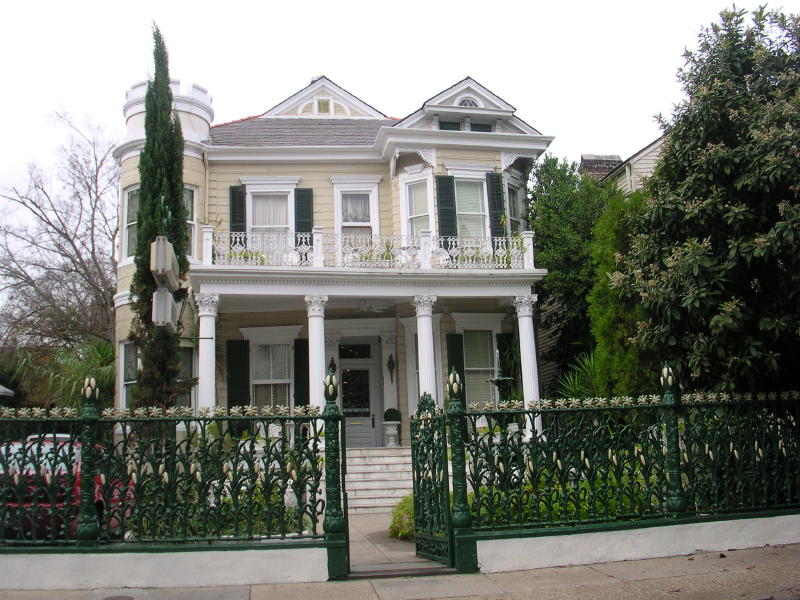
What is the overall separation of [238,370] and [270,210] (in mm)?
3926

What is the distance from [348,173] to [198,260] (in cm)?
419

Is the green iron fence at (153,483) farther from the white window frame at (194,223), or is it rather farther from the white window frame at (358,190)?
the white window frame at (358,190)

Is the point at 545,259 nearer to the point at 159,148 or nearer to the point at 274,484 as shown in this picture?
the point at 159,148

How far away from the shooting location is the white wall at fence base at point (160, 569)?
652 cm

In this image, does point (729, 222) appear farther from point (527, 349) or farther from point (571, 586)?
point (527, 349)

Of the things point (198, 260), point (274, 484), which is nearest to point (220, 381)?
point (198, 260)

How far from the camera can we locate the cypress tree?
12363mm

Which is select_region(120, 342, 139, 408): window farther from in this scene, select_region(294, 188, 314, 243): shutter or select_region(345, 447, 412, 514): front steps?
select_region(345, 447, 412, 514): front steps

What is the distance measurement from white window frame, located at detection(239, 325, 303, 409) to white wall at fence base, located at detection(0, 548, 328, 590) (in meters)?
9.65

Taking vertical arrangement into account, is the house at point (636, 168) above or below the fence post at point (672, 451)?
above

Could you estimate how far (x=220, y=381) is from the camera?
16094mm

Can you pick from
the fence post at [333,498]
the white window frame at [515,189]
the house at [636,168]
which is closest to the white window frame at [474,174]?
the white window frame at [515,189]

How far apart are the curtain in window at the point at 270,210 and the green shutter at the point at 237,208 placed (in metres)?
0.41

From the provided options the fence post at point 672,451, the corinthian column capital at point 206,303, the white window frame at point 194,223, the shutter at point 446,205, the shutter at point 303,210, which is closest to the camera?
the fence post at point 672,451
